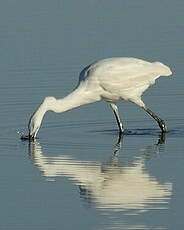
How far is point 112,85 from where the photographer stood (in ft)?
78.6

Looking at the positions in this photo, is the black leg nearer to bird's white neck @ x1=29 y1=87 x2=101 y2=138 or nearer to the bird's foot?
bird's white neck @ x1=29 y1=87 x2=101 y2=138

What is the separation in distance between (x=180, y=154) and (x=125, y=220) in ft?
15.5

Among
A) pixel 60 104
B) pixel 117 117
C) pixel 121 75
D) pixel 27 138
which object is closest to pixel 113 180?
pixel 27 138

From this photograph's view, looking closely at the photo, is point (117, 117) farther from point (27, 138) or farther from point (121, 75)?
point (27, 138)

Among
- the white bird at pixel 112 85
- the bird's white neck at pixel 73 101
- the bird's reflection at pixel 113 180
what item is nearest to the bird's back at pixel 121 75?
the white bird at pixel 112 85

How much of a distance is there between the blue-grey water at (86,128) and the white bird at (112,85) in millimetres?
480

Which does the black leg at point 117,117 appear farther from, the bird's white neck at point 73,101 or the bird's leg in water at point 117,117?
the bird's white neck at point 73,101

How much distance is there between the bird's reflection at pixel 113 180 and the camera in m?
18.1

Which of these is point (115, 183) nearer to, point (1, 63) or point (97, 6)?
point (1, 63)

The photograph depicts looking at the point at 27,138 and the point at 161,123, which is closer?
the point at 27,138

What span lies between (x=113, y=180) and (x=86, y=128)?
422 cm

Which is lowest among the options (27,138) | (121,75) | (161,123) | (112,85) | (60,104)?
(27,138)

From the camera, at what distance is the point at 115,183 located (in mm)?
19547

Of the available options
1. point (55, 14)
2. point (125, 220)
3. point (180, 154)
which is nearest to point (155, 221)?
point (125, 220)
